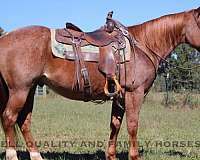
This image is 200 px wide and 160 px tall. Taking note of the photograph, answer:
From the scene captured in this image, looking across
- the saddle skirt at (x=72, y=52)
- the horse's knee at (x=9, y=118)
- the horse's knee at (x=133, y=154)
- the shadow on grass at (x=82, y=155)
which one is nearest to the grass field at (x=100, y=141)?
the shadow on grass at (x=82, y=155)


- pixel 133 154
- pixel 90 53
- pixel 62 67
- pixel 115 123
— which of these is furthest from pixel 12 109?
pixel 133 154

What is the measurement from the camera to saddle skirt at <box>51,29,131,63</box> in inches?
194

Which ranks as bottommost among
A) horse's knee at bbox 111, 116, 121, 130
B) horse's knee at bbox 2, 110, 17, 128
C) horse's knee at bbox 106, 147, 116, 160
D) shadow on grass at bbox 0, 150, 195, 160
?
shadow on grass at bbox 0, 150, 195, 160

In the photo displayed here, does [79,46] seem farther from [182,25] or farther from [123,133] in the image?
[123,133]

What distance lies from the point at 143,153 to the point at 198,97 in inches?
433

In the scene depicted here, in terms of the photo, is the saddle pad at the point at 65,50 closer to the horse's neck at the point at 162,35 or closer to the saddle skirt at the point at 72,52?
the saddle skirt at the point at 72,52

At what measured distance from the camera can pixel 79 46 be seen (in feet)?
16.5

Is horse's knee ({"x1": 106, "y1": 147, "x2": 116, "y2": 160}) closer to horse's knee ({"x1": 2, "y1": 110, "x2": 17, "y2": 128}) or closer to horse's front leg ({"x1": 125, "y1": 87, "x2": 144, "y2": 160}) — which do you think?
horse's front leg ({"x1": 125, "y1": 87, "x2": 144, "y2": 160})

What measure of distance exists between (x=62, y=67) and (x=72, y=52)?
26cm

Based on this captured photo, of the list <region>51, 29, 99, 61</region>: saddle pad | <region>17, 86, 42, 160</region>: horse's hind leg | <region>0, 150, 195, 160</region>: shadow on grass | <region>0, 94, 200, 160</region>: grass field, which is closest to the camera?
<region>51, 29, 99, 61</region>: saddle pad

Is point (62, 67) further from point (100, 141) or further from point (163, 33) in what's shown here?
point (100, 141)

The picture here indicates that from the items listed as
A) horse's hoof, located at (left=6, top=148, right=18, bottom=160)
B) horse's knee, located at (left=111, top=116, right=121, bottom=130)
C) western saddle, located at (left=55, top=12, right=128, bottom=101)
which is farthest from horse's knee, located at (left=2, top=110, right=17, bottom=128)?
horse's knee, located at (left=111, top=116, right=121, bottom=130)

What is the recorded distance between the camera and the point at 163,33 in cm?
536

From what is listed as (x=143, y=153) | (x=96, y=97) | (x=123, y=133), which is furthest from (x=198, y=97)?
(x=96, y=97)
